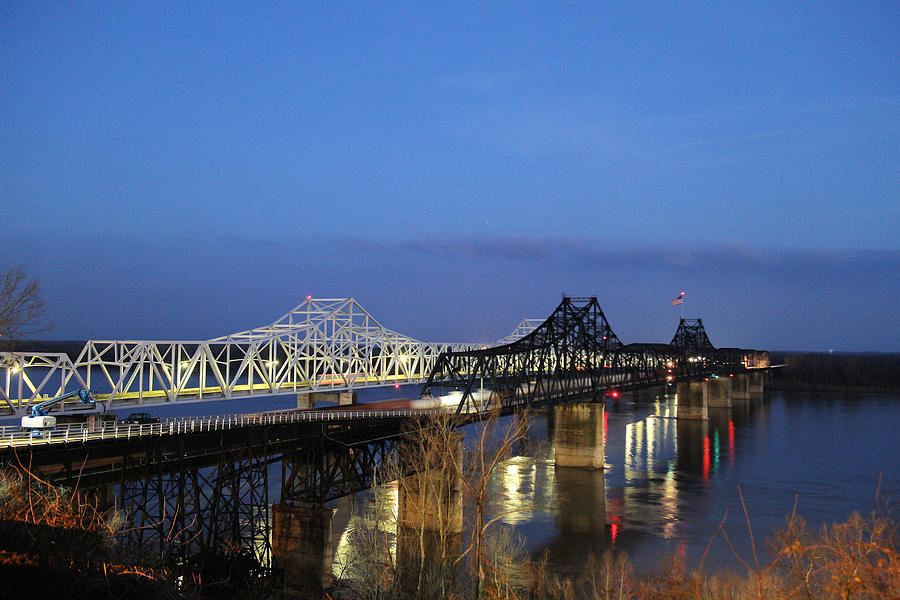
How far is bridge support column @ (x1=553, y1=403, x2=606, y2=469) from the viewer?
73.6 m

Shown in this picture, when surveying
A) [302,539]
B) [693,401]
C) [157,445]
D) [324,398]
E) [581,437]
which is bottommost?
[302,539]

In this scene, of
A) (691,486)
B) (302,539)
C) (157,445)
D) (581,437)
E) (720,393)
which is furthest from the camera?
(720,393)

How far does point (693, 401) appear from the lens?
434 feet

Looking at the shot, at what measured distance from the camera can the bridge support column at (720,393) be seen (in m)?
152

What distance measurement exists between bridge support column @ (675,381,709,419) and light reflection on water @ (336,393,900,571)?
10768mm

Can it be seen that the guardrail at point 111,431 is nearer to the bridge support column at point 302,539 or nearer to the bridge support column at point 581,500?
the bridge support column at point 302,539

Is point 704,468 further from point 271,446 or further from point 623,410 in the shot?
point 623,410

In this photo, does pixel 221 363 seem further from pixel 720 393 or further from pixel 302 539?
pixel 720 393

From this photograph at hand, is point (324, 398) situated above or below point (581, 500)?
above

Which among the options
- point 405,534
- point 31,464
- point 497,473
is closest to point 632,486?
point 497,473

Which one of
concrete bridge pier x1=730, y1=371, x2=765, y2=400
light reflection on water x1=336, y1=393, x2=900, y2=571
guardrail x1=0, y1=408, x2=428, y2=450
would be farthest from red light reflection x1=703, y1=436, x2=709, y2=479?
concrete bridge pier x1=730, y1=371, x2=765, y2=400

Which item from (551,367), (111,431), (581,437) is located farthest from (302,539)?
(551,367)

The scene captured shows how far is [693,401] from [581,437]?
65.3 metres

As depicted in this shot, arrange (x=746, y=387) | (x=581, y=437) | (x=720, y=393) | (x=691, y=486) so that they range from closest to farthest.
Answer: (x=691, y=486), (x=581, y=437), (x=720, y=393), (x=746, y=387)
